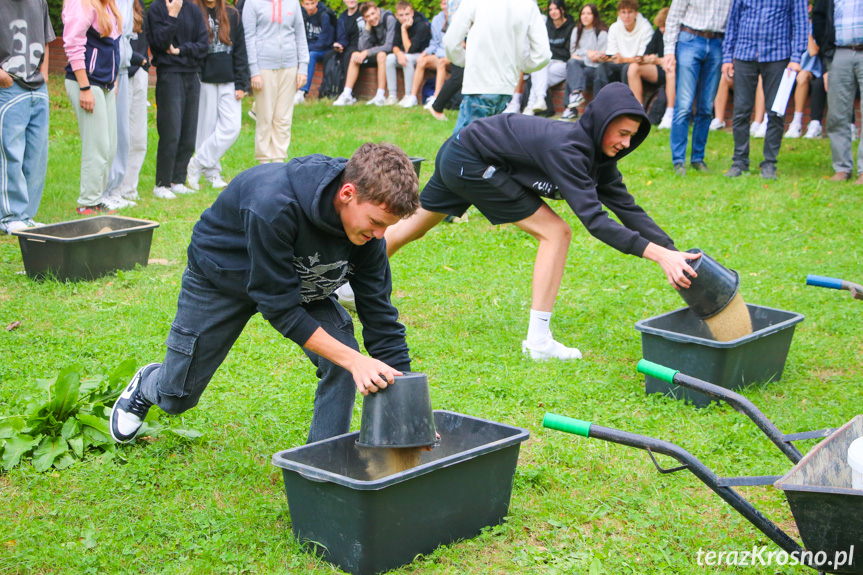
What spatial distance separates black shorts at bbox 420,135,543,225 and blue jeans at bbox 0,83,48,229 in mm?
3903

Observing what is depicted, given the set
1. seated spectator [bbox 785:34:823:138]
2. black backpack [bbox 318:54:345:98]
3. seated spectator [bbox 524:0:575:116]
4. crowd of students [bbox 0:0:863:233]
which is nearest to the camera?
crowd of students [bbox 0:0:863:233]

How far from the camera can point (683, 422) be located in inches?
163

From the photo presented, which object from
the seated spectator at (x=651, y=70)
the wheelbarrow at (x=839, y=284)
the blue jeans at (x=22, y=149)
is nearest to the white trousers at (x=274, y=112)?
the blue jeans at (x=22, y=149)

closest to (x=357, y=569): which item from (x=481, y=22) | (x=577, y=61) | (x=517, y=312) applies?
(x=517, y=312)

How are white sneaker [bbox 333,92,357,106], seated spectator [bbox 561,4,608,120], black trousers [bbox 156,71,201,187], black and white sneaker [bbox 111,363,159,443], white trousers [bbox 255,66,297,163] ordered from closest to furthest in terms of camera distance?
1. black and white sneaker [bbox 111,363,159,443]
2. black trousers [bbox 156,71,201,187]
3. white trousers [bbox 255,66,297,163]
4. seated spectator [bbox 561,4,608,120]
5. white sneaker [bbox 333,92,357,106]

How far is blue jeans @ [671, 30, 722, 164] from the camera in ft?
31.6

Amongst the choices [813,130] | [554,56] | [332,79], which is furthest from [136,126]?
[813,130]

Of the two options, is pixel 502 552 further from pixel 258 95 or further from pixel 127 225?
pixel 258 95

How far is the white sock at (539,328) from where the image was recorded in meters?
5.04

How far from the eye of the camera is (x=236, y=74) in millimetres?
9250

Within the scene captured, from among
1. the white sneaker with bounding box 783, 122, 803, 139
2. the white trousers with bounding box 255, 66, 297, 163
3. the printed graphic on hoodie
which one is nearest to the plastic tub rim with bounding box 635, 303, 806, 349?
the printed graphic on hoodie

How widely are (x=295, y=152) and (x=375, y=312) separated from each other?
8.30 m

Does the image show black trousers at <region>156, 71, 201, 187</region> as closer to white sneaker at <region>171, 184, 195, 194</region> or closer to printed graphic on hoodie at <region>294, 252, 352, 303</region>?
white sneaker at <region>171, 184, 195, 194</region>

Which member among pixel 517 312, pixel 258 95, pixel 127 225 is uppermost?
pixel 258 95
